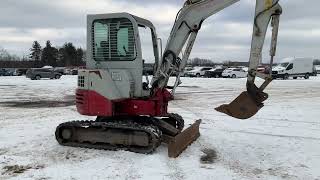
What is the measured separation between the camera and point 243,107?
9305mm

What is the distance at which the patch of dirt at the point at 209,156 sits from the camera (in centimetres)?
900

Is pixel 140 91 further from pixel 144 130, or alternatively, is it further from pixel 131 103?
pixel 144 130

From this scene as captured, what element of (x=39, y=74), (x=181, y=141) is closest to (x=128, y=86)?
(x=181, y=141)

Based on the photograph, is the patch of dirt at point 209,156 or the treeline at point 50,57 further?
the treeline at point 50,57

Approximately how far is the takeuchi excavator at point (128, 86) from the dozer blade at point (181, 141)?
0.07 ft

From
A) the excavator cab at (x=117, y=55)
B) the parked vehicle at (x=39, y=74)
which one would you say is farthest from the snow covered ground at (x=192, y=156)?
the parked vehicle at (x=39, y=74)

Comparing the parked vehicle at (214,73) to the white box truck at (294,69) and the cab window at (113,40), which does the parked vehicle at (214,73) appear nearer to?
the white box truck at (294,69)

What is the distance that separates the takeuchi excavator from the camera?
949cm

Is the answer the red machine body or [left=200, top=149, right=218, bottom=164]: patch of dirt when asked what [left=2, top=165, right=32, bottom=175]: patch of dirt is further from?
[left=200, top=149, right=218, bottom=164]: patch of dirt

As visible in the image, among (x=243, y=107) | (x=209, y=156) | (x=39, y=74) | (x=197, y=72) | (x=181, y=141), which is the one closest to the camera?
(x=243, y=107)

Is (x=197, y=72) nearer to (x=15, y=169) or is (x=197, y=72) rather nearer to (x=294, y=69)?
(x=294, y=69)

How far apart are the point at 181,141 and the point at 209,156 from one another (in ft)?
2.26

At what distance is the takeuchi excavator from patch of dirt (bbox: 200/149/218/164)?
51cm

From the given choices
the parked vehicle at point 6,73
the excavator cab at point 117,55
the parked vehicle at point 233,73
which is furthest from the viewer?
the parked vehicle at point 6,73
